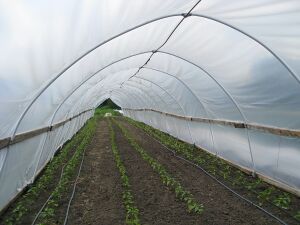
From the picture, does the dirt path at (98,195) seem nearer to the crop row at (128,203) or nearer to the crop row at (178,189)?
the crop row at (128,203)

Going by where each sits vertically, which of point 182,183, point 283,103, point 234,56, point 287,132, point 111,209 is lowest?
point 111,209

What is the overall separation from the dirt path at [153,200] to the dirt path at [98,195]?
0.33m

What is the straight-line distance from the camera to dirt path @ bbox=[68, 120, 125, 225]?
18.7ft

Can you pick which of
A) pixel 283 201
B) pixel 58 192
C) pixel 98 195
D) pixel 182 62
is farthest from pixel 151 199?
pixel 182 62

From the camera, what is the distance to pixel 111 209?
6.09m

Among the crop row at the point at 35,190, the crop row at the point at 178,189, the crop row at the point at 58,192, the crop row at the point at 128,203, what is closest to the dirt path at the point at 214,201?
the crop row at the point at 178,189

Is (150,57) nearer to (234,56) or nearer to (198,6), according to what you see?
(234,56)

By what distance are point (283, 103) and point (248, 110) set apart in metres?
1.44

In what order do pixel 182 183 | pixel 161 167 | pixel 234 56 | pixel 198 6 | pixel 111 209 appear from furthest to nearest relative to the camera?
pixel 161 167 < pixel 182 183 < pixel 234 56 < pixel 111 209 < pixel 198 6

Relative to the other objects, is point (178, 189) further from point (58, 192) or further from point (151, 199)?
point (58, 192)

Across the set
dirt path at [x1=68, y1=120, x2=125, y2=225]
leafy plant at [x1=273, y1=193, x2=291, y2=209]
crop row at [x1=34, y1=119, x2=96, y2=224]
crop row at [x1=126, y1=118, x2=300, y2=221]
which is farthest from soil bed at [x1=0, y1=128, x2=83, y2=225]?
leafy plant at [x1=273, y1=193, x2=291, y2=209]

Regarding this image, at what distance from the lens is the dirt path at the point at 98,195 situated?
5715 mm

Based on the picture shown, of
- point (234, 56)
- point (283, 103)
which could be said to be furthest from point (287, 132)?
point (234, 56)

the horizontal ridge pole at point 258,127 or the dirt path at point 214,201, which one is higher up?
the horizontal ridge pole at point 258,127
